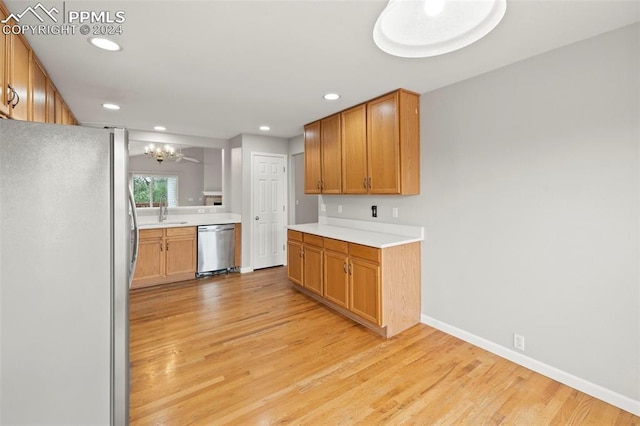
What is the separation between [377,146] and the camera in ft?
10.5

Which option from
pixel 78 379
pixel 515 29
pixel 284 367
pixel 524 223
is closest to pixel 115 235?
pixel 78 379

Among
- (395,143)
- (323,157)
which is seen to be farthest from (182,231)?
(395,143)

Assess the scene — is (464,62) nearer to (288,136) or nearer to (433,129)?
(433,129)

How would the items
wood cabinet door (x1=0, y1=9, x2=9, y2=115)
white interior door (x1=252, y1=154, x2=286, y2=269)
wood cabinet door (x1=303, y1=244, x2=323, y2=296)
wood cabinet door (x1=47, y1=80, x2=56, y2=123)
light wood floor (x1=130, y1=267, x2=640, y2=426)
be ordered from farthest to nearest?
white interior door (x1=252, y1=154, x2=286, y2=269), wood cabinet door (x1=303, y1=244, x2=323, y2=296), wood cabinet door (x1=47, y1=80, x2=56, y2=123), light wood floor (x1=130, y1=267, x2=640, y2=426), wood cabinet door (x1=0, y1=9, x2=9, y2=115)

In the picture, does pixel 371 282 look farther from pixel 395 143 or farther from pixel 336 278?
pixel 395 143

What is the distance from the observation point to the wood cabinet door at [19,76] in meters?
1.74

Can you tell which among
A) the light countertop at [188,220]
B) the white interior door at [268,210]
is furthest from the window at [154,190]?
the white interior door at [268,210]

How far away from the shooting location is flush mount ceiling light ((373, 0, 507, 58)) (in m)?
1.32

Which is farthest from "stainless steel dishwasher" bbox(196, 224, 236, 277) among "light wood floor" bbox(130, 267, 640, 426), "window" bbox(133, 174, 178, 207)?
"light wood floor" bbox(130, 267, 640, 426)

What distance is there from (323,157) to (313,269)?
1498 mm

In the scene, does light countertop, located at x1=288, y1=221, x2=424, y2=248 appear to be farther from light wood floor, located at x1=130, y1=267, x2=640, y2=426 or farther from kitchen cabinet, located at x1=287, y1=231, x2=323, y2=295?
light wood floor, located at x1=130, y1=267, x2=640, y2=426

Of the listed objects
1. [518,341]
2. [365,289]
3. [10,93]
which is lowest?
[518,341]

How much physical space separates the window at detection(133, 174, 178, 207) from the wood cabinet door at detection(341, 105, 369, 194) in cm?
322

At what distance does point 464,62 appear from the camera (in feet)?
7.66
